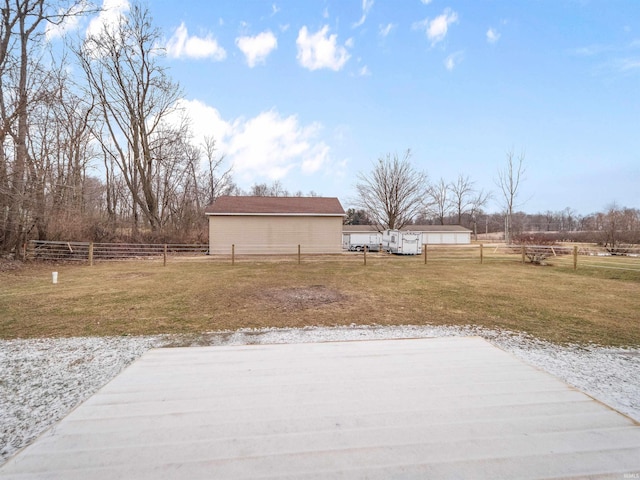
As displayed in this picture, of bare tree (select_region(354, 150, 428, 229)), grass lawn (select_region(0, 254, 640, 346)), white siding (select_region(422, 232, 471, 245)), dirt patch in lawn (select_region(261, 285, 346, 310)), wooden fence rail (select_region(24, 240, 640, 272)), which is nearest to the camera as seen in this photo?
grass lawn (select_region(0, 254, 640, 346))

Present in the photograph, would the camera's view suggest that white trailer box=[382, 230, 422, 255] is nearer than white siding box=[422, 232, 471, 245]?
Yes

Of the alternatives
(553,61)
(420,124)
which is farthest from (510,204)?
(553,61)

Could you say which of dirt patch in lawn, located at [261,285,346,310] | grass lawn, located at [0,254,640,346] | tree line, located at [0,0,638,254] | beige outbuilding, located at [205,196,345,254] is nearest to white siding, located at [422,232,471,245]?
tree line, located at [0,0,638,254]

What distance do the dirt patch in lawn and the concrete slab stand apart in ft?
10.3

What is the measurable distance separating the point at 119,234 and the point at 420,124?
1788cm

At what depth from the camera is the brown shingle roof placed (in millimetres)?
16280

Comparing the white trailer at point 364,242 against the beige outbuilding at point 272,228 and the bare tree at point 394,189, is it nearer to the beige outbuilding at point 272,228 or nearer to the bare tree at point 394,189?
the bare tree at point 394,189

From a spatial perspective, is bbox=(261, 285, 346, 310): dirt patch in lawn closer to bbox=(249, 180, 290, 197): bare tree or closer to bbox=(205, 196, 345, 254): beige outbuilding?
bbox=(205, 196, 345, 254): beige outbuilding

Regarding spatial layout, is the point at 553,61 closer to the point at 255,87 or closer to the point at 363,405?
the point at 255,87

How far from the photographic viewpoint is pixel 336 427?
141cm

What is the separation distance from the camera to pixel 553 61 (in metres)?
10.5

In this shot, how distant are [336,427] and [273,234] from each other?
15385 mm

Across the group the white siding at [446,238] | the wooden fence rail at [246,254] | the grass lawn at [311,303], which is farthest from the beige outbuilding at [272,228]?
the white siding at [446,238]

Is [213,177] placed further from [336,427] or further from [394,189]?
[336,427]
